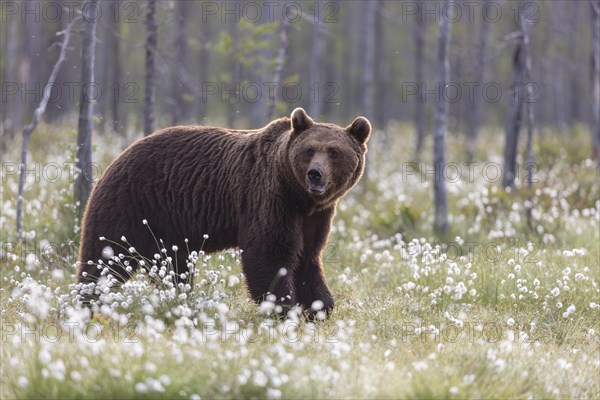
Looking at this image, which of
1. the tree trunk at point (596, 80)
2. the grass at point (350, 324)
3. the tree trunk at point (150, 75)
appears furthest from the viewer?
the tree trunk at point (596, 80)

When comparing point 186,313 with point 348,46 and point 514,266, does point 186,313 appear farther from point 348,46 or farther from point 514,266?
point 348,46

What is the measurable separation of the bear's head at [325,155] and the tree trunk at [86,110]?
3.55 m

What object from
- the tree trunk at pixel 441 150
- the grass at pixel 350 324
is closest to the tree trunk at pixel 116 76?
the grass at pixel 350 324

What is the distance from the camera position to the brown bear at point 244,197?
6441 millimetres

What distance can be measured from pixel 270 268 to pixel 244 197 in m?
0.72

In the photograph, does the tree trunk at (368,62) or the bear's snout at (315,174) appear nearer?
the bear's snout at (315,174)

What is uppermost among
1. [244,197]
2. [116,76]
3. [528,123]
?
[116,76]

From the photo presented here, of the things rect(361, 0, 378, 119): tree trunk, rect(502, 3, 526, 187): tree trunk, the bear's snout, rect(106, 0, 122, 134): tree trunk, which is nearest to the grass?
rect(502, 3, 526, 187): tree trunk

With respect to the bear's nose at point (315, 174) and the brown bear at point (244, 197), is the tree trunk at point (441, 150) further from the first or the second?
the bear's nose at point (315, 174)

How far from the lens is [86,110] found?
942cm

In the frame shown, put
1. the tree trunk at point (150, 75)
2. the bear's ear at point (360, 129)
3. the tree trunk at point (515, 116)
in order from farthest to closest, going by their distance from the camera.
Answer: the tree trunk at point (515, 116)
the tree trunk at point (150, 75)
the bear's ear at point (360, 129)

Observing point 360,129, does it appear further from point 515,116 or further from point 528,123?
point 515,116

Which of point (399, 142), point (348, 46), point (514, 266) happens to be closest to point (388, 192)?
point (514, 266)

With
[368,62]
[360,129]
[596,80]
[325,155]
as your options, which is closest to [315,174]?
[325,155]
